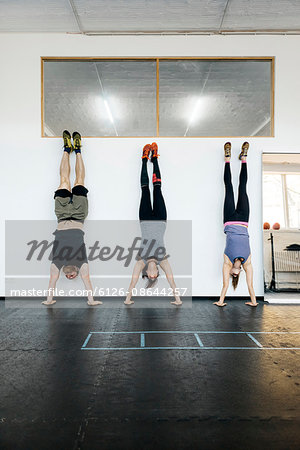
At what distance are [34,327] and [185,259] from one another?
2466mm

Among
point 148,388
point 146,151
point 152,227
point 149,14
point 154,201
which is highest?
point 149,14

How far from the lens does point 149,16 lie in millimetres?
4734

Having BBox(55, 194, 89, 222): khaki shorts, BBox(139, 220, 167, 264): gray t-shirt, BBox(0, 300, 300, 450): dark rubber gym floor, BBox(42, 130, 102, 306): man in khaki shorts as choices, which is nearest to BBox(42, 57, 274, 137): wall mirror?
BBox(42, 130, 102, 306): man in khaki shorts

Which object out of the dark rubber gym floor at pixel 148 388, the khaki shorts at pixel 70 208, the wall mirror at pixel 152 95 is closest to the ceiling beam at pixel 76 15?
the wall mirror at pixel 152 95


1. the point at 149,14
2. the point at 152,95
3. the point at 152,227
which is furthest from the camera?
the point at 152,95

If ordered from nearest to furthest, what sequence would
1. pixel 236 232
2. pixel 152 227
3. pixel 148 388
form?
pixel 148 388, pixel 236 232, pixel 152 227

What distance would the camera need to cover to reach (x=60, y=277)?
16.7 feet

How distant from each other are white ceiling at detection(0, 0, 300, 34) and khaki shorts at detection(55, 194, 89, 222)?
104 inches

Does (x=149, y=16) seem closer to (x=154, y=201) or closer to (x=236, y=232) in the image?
(x=154, y=201)

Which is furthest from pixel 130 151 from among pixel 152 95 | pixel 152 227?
pixel 152 227

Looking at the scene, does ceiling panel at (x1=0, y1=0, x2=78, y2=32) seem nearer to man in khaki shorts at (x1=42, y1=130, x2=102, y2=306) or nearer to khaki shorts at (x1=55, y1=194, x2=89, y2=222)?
man in khaki shorts at (x1=42, y1=130, x2=102, y2=306)

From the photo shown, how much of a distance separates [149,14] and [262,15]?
5.44 feet

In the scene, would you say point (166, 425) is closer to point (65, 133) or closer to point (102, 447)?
Result: point (102, 447)

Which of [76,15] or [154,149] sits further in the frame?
[154,149]
